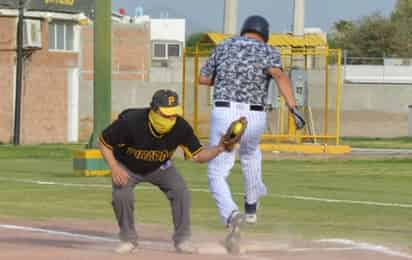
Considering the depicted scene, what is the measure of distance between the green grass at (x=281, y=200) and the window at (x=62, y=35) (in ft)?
95.8

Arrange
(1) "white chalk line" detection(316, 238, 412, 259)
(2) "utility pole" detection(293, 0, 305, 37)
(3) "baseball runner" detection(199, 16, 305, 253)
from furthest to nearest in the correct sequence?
(2) "utility pole" detection(293, 0, 305, 37) < (3) "baseball runner" detection(199, 16, 305, 253) < (1) "white chalk line" detection(316, 238, 412, 259)

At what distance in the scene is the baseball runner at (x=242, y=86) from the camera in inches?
424

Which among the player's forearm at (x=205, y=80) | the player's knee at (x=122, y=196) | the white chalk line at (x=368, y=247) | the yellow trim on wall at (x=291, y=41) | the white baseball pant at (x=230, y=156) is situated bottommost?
the white chalk line at (x=368, y=247)

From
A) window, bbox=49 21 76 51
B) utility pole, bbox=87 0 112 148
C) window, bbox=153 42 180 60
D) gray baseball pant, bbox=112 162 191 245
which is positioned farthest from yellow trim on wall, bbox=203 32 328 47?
window, bbox=153 42 180 60

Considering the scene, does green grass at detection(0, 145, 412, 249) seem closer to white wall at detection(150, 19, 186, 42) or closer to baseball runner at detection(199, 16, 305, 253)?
baseball runner at detection(199, 16, 305, 253)

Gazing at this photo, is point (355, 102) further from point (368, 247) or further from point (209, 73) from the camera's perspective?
point (368, 247)

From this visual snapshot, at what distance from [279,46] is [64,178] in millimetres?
14402

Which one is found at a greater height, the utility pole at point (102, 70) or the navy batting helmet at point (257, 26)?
the navy batting helmet at point (257, 26)

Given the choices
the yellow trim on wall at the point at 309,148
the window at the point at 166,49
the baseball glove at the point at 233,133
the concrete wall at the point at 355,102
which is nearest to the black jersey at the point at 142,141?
the baseball glove at the point at 233,133

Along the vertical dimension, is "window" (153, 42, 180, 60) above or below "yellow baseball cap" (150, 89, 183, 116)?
below

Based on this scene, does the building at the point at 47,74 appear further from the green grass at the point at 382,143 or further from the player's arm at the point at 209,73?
the player's arm at the point at 209,73

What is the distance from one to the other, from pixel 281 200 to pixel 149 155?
19.4 feet

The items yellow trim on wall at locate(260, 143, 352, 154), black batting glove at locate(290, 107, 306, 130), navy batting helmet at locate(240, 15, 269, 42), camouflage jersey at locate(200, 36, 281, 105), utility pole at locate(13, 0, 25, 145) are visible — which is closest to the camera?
camouflage jersey at locate(200, 36, 281, 105)

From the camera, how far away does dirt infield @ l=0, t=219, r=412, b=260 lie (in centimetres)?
994
